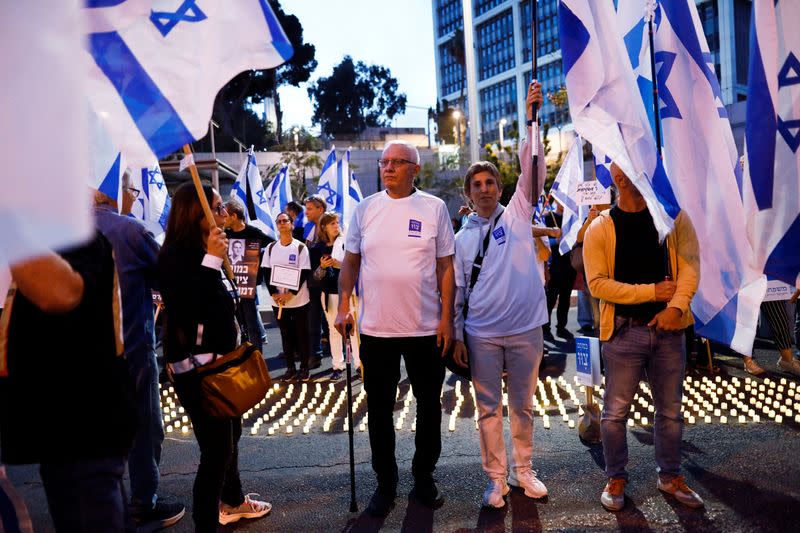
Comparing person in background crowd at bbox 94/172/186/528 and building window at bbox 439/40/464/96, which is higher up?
building window at bbox 439/40/464/96

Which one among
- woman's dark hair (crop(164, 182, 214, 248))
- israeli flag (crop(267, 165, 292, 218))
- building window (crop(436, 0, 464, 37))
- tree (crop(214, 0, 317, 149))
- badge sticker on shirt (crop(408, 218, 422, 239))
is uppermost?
building window (crop(436, 0, 464, 37))

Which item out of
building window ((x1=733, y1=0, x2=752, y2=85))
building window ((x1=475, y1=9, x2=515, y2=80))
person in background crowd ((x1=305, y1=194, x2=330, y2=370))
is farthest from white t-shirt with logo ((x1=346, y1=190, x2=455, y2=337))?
building window ((x1=475, y1=9, x2=515, y2=80))

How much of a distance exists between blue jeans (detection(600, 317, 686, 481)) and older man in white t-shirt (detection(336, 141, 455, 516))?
1.04 metres

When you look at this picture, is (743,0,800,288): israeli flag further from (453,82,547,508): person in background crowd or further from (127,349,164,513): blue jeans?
(127,349,164,513): blue jeans

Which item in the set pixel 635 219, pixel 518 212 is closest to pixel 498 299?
pixel 518 212

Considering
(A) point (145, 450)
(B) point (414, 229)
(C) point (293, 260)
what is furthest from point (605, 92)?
(C) point (293, 260)

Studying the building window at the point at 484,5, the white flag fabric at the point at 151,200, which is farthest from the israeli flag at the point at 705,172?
the building window at the point at 484,5

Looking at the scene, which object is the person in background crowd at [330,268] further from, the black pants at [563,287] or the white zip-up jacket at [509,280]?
the black pants at [563,287]

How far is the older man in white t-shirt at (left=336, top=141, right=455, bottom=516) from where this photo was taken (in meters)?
4.16

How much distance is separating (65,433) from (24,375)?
0.24 metres

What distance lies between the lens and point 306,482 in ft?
15.8

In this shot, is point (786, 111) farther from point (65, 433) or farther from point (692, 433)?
point (65, 433)

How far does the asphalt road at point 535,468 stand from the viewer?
3926 mm

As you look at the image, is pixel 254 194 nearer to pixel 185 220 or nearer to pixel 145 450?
pixel 145 450
